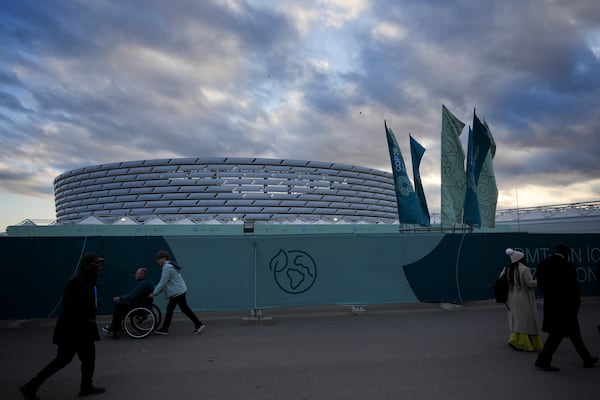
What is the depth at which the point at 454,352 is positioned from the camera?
5.61 m

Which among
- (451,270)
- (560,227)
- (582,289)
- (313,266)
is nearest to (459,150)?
(582,289)

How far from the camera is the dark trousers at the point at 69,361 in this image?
3.88m

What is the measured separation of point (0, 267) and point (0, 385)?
500cm

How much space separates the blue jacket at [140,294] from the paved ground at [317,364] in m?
0.61

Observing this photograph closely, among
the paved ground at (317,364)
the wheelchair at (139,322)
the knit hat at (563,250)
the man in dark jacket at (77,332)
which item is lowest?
the paved ground at (317,364)

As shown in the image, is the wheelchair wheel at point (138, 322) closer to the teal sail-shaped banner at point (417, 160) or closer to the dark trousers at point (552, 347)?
the dark trousers at point (552, 347)

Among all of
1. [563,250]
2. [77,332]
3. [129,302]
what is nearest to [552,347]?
[563,250]

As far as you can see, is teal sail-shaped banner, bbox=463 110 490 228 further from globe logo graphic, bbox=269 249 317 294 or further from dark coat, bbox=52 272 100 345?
dark coat, bbox=52 272 100 345

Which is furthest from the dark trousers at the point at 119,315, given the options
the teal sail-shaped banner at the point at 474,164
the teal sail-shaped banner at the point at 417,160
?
the teal sail-shaped banner at the point at 417,160

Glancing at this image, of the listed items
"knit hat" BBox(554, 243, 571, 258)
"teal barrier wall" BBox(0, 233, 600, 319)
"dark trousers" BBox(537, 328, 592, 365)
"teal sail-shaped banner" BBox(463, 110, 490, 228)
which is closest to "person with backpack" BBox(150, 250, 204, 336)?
"teal barrier wall" BBox(0, 233, 600, 319)

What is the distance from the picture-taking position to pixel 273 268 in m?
9.12

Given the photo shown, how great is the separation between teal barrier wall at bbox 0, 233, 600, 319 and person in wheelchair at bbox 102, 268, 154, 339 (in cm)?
177

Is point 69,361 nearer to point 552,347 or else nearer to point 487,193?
point 552,347

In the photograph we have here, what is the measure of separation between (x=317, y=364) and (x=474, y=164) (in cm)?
1766
